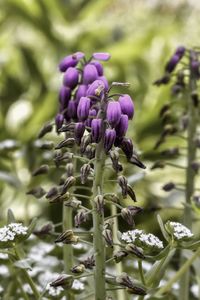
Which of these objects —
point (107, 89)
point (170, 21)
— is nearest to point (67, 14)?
point (170, 21)

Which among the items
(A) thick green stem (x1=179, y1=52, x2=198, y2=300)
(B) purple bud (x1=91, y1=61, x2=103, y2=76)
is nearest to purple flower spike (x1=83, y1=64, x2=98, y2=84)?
(B) purple bud (x1=91, y1=61, x2=103, y2=76)

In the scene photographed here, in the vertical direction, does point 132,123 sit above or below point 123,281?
below

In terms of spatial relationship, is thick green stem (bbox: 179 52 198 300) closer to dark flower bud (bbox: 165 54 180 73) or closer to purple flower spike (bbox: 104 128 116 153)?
dark flower bud (bbox: 165 54 180 73)

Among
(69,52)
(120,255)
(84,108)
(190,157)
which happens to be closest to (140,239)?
(120,255)

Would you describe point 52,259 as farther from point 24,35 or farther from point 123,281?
point 24,35

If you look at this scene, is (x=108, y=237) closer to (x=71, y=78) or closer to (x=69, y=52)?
(x=71, y=78)
